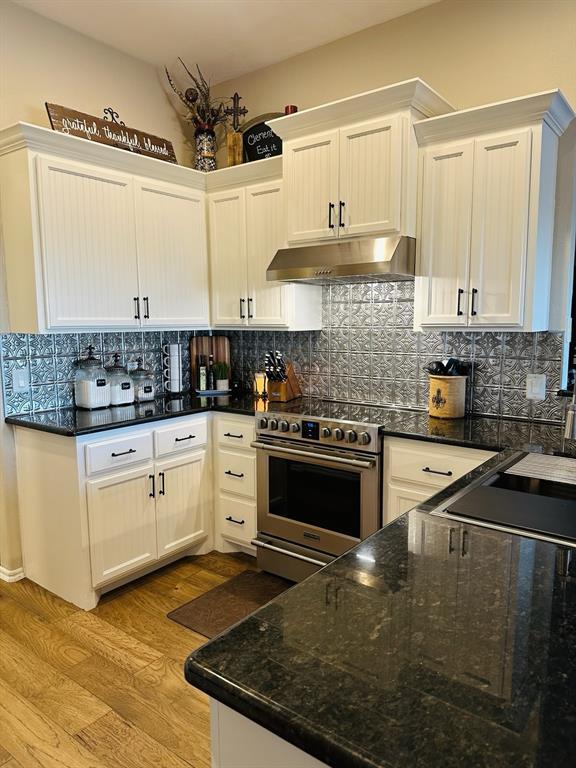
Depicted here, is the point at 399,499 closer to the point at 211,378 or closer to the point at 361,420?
the point at 361,420

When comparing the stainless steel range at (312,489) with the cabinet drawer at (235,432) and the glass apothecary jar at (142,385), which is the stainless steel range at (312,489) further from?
the glass apothecary jar at (142,385)

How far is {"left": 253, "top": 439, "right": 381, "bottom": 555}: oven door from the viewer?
2717 millimetres

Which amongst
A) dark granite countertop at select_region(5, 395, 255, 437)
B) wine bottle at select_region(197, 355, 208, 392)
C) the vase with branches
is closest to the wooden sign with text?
the vase with branches

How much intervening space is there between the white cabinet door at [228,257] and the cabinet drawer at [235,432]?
0.68 meters

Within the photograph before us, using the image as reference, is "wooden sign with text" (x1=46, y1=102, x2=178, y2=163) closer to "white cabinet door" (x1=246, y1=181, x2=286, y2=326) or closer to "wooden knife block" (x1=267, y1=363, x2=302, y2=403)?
"white cabinet door" (x1=246, y1=181, x2=286, y2=326)

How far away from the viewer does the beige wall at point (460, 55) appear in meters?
2.58

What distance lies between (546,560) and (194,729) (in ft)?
4.99

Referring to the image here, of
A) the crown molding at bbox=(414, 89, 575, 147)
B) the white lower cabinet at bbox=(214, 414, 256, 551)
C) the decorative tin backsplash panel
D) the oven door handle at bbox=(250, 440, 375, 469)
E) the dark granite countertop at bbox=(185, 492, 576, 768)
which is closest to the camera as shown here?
the dark granite countertop at bbox=(185, 492, 576, 768)

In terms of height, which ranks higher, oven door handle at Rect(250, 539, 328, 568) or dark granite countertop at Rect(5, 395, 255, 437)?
dark granite countertop at Rect(5, 395, 255, 437)

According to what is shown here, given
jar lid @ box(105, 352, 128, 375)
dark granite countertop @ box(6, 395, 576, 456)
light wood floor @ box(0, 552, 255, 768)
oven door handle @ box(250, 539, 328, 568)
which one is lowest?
light wood floor @ box(0, 552, 255, 768)

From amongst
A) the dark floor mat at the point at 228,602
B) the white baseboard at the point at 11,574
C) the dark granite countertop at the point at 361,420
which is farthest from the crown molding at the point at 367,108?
the white baseboard at the point at 11,574

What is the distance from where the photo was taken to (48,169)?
276cm

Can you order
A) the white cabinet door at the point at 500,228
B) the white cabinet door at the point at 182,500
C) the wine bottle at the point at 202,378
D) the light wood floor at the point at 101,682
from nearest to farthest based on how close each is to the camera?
the light wood floor at the point at 101,682 → the white cabinet door at the point at 500,228 → the white cabinet door at the point at 182,500 → the wine bottle at the point at 202,378

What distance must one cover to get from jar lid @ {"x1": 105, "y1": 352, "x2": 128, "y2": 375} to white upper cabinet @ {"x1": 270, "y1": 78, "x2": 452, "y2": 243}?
4.48ft
